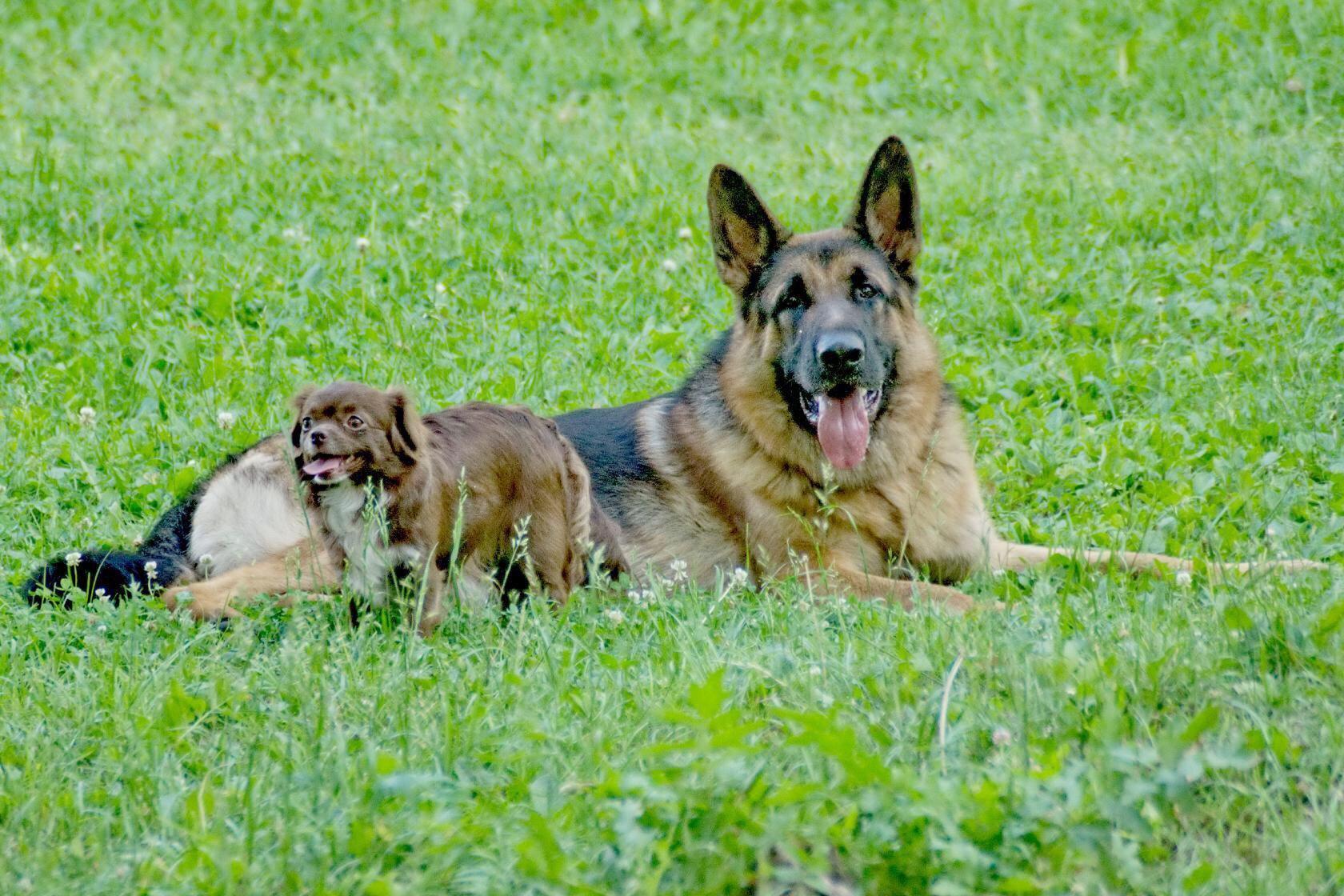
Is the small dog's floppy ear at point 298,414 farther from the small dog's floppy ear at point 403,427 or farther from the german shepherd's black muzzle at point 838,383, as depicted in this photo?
the german shepherd's black muzzle at point 838,383

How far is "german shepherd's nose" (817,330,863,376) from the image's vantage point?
5.49 meters

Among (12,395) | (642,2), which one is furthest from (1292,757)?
(642,2)

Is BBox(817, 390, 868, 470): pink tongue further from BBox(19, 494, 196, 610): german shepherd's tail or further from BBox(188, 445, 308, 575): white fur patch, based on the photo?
BBox(19, 494, 196, 610): german shepherd's tail

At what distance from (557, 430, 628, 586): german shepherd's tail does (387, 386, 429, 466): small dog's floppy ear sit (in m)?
0.86

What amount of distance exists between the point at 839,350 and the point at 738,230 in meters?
0.84

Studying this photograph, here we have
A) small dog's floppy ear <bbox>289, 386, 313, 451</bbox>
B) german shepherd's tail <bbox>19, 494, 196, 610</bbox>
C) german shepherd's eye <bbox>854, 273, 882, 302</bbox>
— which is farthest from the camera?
german shepherd's eye <bbox>854, 273, 882, 302</bbox>

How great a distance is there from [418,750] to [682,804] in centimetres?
92

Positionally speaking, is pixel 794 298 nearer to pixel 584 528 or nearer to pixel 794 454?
pixel 794 454

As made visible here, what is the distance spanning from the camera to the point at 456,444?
5082 millimetres

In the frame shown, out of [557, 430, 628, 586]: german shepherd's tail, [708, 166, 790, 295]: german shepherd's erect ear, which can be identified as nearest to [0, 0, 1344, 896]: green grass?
[557, 430, 628, 586]: german shepherd's tail

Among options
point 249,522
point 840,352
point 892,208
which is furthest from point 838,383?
point 249,522

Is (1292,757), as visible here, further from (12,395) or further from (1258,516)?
(12,395)

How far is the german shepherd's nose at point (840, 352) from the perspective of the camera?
18.0ft

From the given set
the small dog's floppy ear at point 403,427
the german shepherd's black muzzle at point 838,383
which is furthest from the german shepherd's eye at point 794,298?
the small dog's floppy ear at point 403,427
